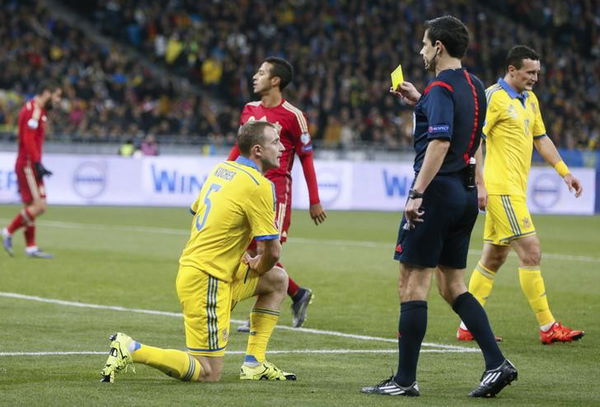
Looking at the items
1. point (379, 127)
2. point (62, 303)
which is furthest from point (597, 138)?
point (62, 303)

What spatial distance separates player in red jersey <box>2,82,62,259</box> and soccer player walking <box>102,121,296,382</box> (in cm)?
966

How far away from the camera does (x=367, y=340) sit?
9500 mm

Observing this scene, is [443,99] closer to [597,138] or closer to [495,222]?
[495,222]

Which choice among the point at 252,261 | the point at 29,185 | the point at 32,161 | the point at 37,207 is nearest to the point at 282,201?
the point at 252,261

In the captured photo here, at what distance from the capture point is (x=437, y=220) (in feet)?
22.7

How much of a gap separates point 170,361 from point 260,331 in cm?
83

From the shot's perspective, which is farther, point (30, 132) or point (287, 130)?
point (30, 132)

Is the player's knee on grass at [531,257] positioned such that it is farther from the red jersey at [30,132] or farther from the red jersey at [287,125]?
the red jersey at [30,132]

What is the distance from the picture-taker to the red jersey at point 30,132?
53.7 feet

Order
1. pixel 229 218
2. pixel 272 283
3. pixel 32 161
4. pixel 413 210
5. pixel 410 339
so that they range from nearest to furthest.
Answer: pixel 413 210, pixel 410 339, pixel 229 218, pixel 272 283, pixel 32 161

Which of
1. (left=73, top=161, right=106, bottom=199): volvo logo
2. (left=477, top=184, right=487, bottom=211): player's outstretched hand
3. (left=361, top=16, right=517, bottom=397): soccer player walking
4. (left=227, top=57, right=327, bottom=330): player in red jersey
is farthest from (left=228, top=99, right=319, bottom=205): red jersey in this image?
(left=73, top=161, right=106, bottom=199): volvo logo

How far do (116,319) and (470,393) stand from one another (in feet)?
14.3

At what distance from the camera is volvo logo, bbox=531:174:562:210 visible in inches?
1198

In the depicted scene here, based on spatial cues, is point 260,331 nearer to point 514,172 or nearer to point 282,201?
point 282,201
